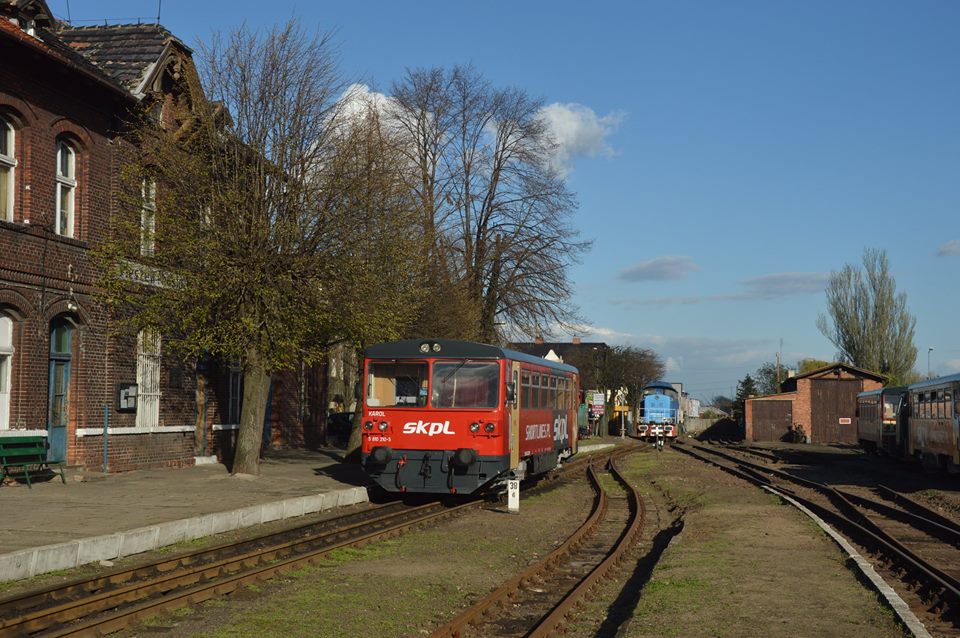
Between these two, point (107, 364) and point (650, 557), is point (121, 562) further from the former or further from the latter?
point (107, 364)

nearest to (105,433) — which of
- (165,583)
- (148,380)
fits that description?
(148,380)

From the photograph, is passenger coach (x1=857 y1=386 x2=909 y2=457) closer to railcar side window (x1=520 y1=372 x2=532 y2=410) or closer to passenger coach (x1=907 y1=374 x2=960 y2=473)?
passenger coach (x1=907 y1=374 x2=960 y2=473)

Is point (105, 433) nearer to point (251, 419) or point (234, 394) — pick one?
A: point (251, 419)

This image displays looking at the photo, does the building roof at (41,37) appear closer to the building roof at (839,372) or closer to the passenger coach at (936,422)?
the passenger coach at (936,422)

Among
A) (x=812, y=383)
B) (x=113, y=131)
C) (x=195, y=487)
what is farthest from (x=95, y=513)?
(x=812, y=383)

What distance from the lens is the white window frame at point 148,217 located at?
1950 cm

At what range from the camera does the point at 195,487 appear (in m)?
18.2

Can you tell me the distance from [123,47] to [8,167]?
19.0 feet

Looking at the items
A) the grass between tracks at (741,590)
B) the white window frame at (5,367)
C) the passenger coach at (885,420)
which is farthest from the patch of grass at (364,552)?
the passenger coach at (885,420)

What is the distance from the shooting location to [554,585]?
11352mm

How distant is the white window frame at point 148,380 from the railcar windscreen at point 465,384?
689 centimetres

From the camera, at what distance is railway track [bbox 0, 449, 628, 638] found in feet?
26.7

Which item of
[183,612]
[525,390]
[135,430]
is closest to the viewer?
[183,612]

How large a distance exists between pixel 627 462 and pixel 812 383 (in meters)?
28.7
